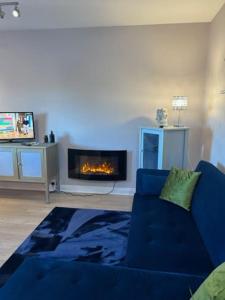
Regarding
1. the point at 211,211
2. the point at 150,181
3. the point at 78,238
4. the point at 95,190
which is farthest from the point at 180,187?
the point at 95,190

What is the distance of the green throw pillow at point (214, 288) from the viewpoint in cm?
92

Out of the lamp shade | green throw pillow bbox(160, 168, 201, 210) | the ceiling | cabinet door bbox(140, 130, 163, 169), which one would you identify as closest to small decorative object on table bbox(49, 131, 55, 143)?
cabinet door bbox(140, 130, 163, 169)

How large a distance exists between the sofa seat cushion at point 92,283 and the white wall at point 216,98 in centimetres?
171

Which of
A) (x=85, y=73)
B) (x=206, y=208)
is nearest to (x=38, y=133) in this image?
(x=85, y=73)

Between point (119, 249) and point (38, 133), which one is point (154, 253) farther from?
point (38, 133)

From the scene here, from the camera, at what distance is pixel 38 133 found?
409 centimetres

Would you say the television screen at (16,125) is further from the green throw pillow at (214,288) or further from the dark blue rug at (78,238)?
the green throw pillow at (214,288)

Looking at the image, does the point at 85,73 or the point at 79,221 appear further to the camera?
the point at 85,73

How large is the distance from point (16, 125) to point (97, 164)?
1424 millimetres

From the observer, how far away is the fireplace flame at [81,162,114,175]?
157 inches

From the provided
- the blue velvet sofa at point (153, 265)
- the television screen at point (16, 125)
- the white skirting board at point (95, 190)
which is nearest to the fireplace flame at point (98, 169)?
the white skirting board at point (95, 190)

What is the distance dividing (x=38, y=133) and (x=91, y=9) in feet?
6.76

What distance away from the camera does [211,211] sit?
178cm

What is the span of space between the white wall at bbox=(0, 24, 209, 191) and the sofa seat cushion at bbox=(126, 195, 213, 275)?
1781mm
